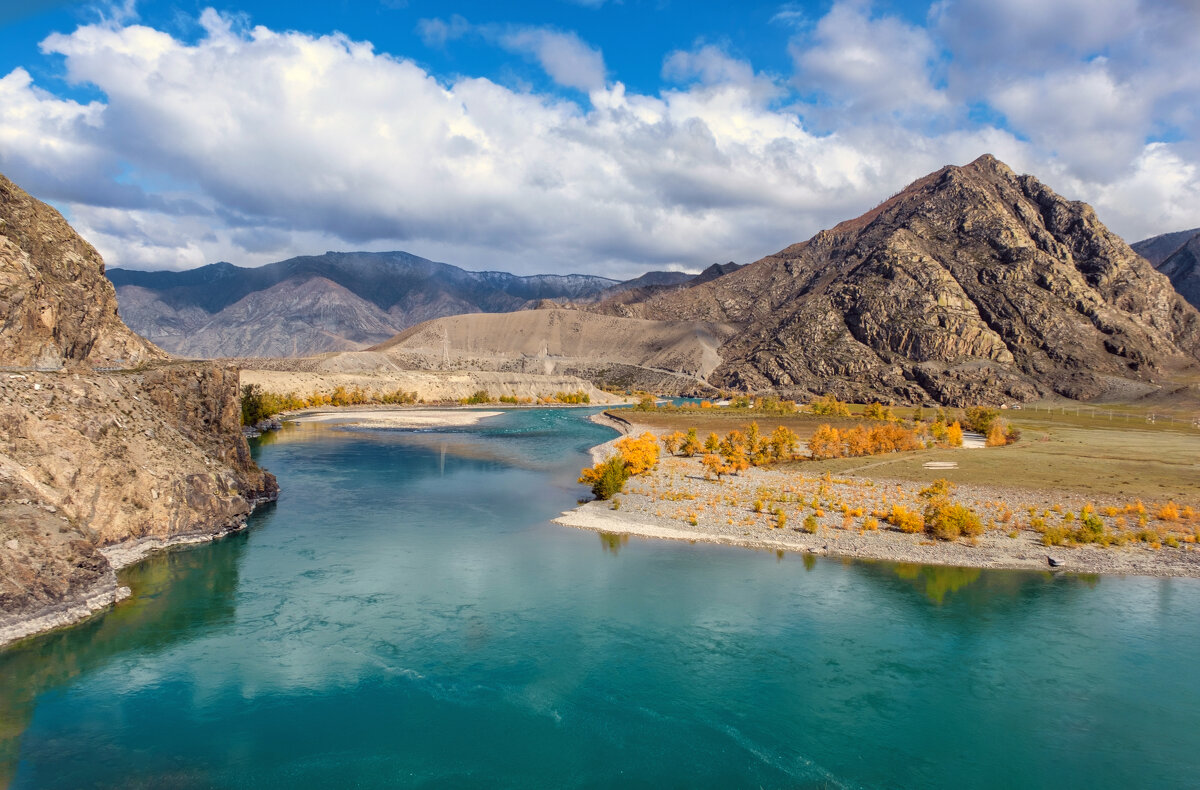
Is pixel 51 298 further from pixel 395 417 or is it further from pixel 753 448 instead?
pixel 395 417

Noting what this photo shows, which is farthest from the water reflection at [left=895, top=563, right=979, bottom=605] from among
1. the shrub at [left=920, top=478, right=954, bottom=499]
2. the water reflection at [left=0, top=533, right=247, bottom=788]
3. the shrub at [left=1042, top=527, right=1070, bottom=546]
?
the water reflection at [left=0, top=533, right=247, bottom=788]

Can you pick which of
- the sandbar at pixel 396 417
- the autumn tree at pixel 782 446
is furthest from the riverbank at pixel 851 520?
the sandbar at pixel 396 417

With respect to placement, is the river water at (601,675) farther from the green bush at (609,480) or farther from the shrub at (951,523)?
the green bush at (609,480)

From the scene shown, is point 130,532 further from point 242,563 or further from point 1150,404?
point 1150,404

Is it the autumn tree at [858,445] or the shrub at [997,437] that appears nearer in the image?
the autumn tree at [858,445]

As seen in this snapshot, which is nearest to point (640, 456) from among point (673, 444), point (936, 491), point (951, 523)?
point (673, 444)
